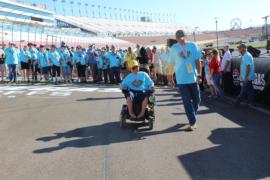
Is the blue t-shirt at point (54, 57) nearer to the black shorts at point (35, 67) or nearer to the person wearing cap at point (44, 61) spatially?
the person wearing cap at point (44, 61)

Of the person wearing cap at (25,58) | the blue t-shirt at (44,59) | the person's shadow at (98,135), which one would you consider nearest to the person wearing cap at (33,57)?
the person wearing cap at (25,58)

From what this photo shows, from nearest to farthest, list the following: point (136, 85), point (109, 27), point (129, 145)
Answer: point (129, 145) → point (136, 85) → point (109, 27)

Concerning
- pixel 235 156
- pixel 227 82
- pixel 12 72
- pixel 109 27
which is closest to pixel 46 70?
pixel 12 72

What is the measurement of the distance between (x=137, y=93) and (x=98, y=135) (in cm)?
134

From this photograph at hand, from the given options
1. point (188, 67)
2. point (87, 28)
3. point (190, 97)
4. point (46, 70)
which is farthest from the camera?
point (87, 28)

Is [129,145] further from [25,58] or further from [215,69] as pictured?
[25,58]

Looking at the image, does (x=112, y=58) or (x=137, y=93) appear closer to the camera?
(x=137, y=93)

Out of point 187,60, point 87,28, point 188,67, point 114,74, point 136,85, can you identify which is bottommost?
point 136,85

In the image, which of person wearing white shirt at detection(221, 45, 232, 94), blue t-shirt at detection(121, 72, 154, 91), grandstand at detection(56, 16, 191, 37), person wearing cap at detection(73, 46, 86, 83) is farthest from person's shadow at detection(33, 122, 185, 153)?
grandstand at detection(56, 16, 191, 37)

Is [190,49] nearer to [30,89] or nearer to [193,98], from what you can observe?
[193,98]

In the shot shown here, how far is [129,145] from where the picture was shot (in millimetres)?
6918

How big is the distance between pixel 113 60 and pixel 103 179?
14366 mm

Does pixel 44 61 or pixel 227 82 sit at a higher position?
pixel 44 61

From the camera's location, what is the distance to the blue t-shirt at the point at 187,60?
8.07 meters
